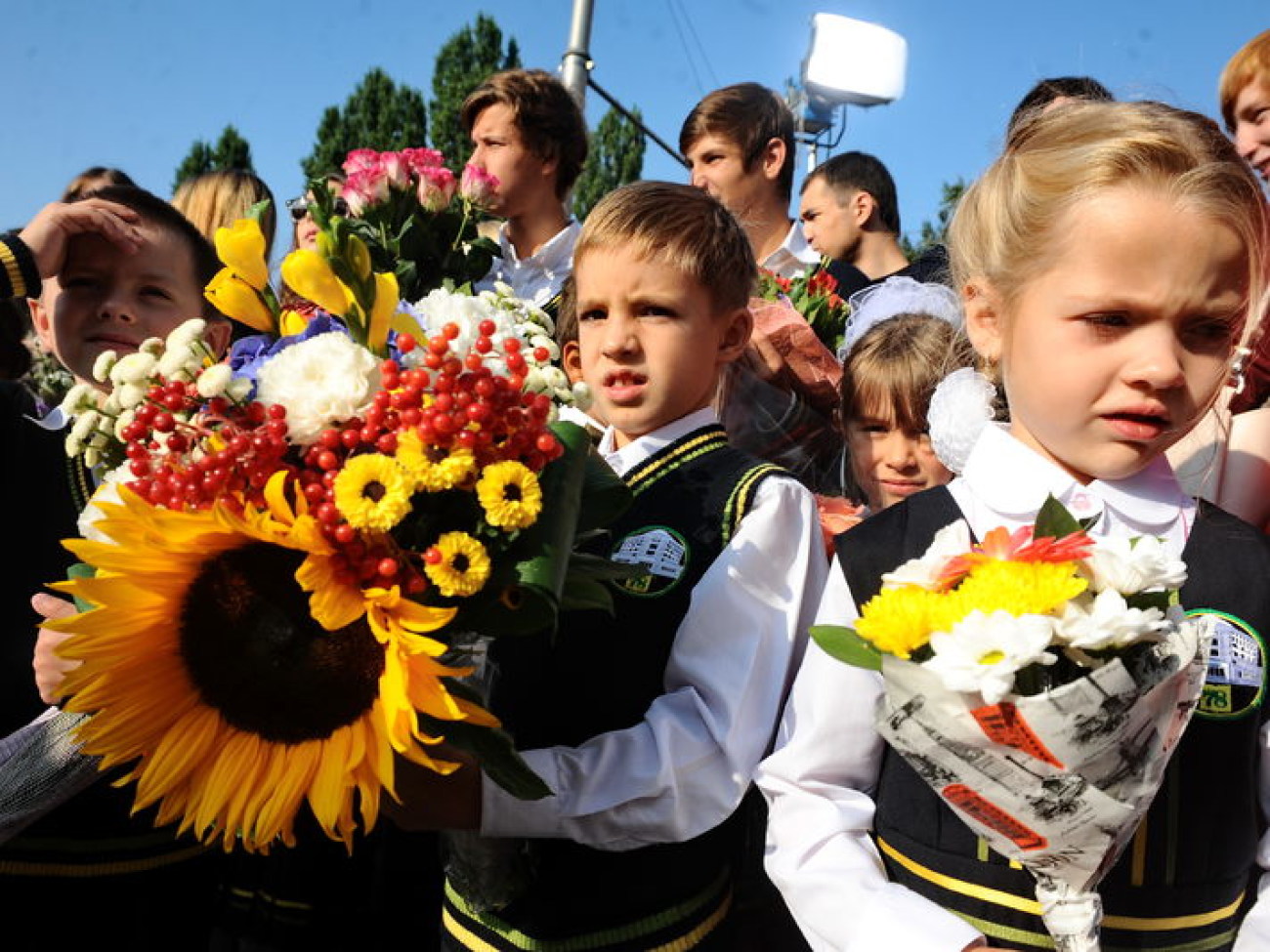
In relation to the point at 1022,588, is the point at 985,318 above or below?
above

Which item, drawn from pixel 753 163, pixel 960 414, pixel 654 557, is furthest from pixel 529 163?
pixel 654 557

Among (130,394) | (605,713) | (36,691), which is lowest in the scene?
(36,691)

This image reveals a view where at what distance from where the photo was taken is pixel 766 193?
4.78m

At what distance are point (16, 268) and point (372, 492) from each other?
1.65 meters

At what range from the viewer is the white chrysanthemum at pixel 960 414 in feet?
7.17

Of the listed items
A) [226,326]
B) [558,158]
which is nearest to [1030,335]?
[226,326]

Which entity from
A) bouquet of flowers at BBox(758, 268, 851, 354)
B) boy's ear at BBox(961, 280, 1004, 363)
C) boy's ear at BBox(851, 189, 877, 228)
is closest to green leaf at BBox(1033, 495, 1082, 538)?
boy's ear at BBox(961, 280, 1004, 363)

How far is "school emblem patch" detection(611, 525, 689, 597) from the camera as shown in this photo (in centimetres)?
191

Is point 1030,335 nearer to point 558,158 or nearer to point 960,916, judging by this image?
point 960,916

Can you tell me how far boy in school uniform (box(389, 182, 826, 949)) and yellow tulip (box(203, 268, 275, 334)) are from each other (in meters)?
0.67

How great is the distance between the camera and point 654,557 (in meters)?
1.94

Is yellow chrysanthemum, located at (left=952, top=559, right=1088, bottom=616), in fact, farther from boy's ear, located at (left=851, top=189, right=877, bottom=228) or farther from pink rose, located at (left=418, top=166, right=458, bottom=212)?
boy's ear, located at (left=851, top=189, right=877, bottom=228)

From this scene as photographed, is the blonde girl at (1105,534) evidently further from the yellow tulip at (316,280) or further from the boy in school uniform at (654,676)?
the yellow tulip at (316,280)

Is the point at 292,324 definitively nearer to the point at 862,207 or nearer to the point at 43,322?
the point at 43,322
